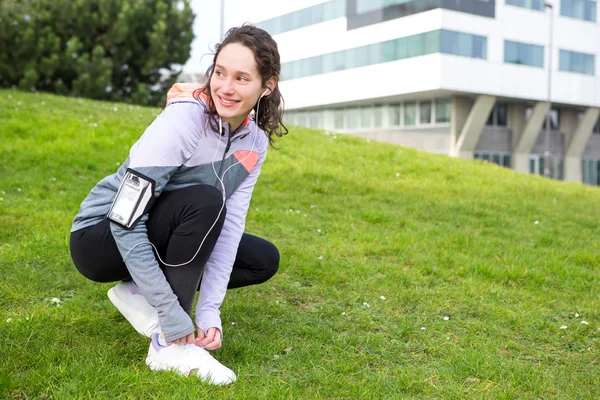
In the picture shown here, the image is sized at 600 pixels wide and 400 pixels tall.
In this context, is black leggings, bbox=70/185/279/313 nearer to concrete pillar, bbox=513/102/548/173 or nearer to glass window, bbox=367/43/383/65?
glass window, bbox=367/43/383/65

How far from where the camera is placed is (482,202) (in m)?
8.69

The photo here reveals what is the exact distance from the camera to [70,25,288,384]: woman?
2686 mm

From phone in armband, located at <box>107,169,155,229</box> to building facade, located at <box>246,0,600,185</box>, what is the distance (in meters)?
30.6

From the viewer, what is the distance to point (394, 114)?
3719 centimetres

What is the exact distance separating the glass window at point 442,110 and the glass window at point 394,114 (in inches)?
102

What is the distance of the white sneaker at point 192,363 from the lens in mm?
2850

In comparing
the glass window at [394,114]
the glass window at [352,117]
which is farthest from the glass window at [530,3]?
the glass window at [352,117]

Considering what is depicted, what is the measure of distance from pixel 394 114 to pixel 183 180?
3512 cm

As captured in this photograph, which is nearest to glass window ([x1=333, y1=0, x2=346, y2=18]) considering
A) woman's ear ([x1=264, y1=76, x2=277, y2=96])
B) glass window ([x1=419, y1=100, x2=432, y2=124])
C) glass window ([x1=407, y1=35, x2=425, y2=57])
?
glass window ([x1=407, y1=35, x2=425, y2=57])

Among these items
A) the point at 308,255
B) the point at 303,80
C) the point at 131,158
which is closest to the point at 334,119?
the point at 303,80

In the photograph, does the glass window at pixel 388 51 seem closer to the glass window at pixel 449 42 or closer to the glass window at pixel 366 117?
the glass window at pixel 449 42

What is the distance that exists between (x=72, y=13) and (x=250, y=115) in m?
20.1

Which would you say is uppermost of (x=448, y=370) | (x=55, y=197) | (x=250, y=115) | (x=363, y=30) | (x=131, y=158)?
(x=363, y=30)

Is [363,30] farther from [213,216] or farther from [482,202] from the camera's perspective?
[213,216]
